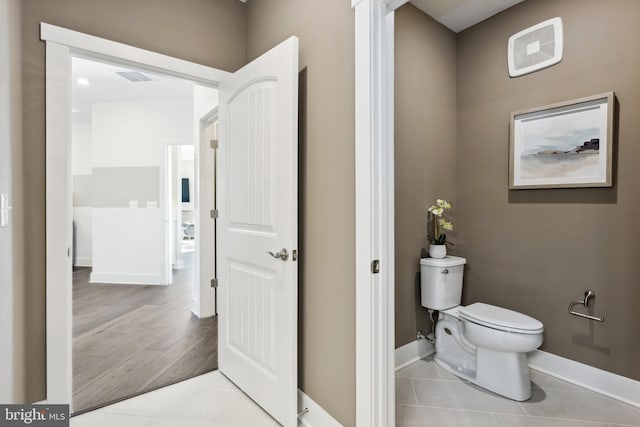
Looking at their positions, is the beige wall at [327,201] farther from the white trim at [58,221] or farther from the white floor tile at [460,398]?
the white trim at [58,221]

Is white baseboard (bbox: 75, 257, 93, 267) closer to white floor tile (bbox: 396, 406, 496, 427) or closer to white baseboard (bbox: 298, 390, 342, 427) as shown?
white baseboard (bbox: 298, 390, 342, 427)

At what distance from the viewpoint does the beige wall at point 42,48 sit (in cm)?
162

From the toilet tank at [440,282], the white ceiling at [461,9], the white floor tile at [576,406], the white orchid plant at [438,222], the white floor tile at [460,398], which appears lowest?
the white floor tile at [460,398]

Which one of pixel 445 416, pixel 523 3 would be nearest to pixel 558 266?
pixel 445 416

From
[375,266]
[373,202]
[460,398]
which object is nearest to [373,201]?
[373,202]

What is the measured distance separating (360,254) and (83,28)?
6.28ft

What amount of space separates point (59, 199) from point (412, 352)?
8.10 ft

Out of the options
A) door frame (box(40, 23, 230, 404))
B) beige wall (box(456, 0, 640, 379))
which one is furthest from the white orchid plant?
door frame (box(40, 23, 230, 404))

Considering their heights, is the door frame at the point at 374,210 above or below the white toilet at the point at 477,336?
above

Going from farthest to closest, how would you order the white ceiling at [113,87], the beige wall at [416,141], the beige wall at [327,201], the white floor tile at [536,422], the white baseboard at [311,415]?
the white ceiling at [113,87]
the beige wall at [416,141]
the white floor tile at [536,422]
the white baseboard at [311,415]
the beige wall at [327,201]

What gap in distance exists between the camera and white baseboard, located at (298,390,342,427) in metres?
1.61

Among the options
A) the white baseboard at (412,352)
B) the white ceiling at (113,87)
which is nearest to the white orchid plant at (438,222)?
the white baseboard at (412,352)

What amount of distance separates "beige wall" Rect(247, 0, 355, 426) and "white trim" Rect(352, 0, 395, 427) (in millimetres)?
72

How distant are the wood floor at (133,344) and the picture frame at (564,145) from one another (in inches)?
107
